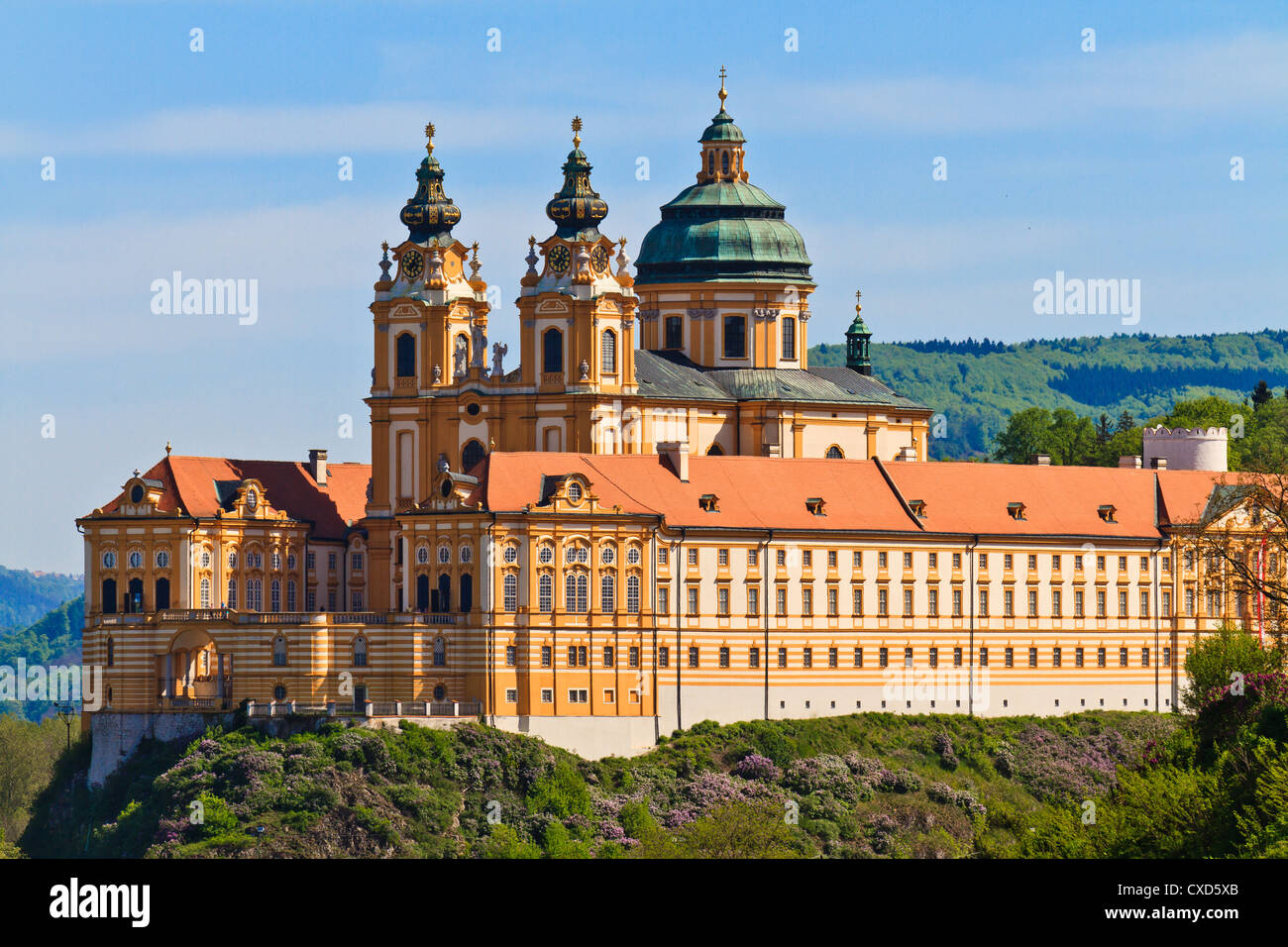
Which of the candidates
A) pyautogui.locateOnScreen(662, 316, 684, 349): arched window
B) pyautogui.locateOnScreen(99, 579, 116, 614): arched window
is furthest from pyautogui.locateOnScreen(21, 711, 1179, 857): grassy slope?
Answer: pyautogui.locateOnScreen(662, 316, 684, 349): arched window

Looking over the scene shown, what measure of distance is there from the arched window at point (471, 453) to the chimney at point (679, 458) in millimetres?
8246

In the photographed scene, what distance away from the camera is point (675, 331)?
138 meters

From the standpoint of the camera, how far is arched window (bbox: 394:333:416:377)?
126750mm

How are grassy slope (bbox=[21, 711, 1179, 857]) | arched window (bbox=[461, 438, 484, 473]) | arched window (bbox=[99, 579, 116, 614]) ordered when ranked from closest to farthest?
grassy slope (bbox=[21, 711, 1179, 857]) < arched window (bbox=[99, 579, 116, 614]) < arched window (bbox=[461, 438, 484, 473])

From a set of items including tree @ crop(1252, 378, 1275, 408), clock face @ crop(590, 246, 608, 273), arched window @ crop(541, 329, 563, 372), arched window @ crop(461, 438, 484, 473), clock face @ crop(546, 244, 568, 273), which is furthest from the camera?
tree @ crop(1252, 378, 1275, 408)

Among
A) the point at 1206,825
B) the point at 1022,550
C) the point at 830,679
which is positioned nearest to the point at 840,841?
the point at 830,679

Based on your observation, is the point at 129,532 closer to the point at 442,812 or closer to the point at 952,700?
the point at 442,812

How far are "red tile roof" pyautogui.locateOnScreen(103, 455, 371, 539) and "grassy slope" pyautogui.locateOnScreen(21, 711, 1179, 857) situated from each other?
12191mm

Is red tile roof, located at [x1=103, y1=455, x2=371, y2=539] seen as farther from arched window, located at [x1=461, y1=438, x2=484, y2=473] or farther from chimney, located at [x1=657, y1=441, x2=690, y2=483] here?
chimney, located at [x1=657, y1=441, x2=690, y2=483]

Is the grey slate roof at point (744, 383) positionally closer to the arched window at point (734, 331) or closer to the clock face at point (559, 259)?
the arched window at point (734, 331)

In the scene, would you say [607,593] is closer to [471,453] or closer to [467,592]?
[467,592]

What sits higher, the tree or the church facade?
the tree

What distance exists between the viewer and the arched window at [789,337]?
453 ft

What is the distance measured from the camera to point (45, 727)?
575 ft
